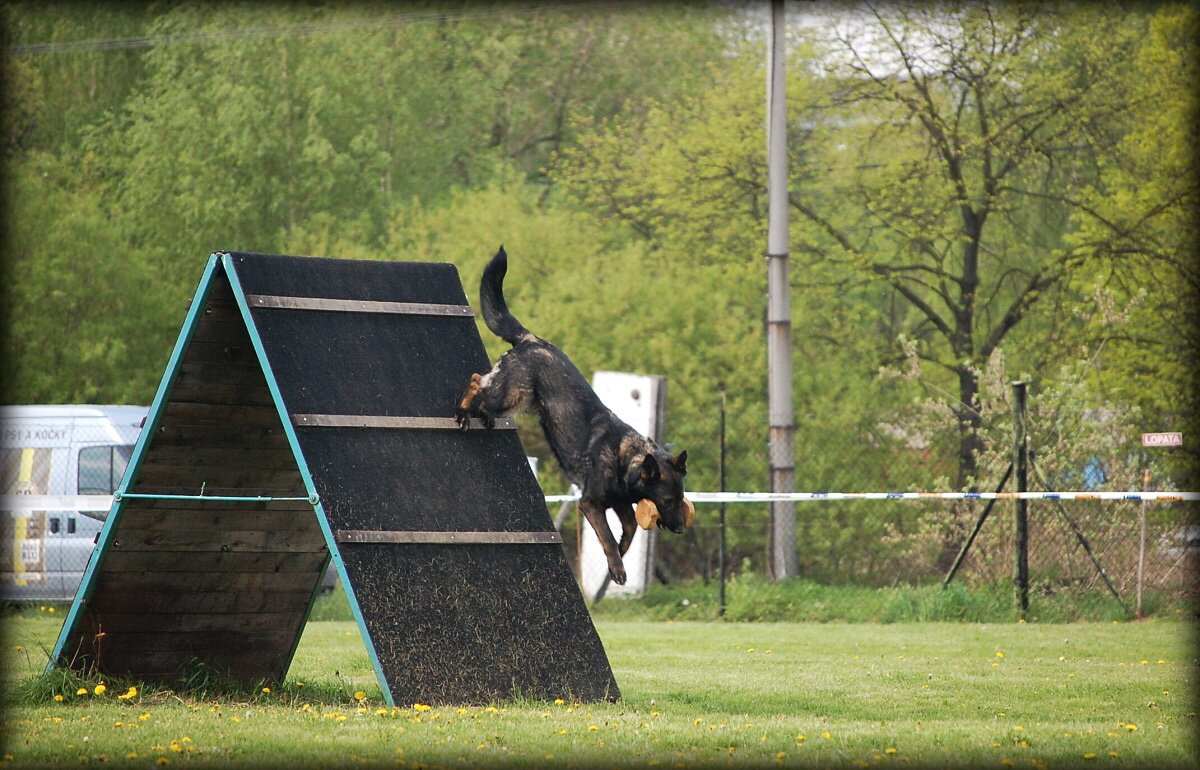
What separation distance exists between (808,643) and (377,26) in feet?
58.8

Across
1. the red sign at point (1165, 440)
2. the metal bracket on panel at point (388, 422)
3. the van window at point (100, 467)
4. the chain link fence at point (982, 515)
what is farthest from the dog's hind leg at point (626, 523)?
the van window at point (100, 467)

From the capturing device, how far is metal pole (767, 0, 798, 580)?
14.3 meters

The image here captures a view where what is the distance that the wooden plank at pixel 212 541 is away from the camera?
21.0 ft

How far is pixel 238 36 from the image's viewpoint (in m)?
23.2

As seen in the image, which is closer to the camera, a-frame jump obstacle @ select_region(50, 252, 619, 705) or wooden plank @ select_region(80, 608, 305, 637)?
a-frame jump obstacle @ select_region(50, 252, 619, 705)

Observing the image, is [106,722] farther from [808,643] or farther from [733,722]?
[808,643]

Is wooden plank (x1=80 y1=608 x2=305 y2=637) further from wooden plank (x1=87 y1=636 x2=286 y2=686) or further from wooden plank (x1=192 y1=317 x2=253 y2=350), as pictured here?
wooden plank (x1=192 y1=317 x2=253 y2=350)

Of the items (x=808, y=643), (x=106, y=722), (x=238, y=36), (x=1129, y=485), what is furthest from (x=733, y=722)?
(x=238, y=36)

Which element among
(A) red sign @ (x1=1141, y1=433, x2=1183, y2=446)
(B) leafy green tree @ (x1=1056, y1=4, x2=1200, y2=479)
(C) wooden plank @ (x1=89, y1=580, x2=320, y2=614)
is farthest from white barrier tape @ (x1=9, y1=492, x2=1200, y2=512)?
(B) leafy green tree @ (x1=1056, y1=4, x2=1200, y2=479)

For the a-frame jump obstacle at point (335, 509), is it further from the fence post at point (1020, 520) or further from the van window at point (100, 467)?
the van window at point (100, 467)

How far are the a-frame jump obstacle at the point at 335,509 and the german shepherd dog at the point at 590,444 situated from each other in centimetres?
18

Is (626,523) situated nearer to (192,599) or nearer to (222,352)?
(222,352)

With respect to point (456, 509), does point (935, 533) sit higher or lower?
lower

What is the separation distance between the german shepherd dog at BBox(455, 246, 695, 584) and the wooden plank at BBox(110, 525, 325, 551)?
1.17 m
